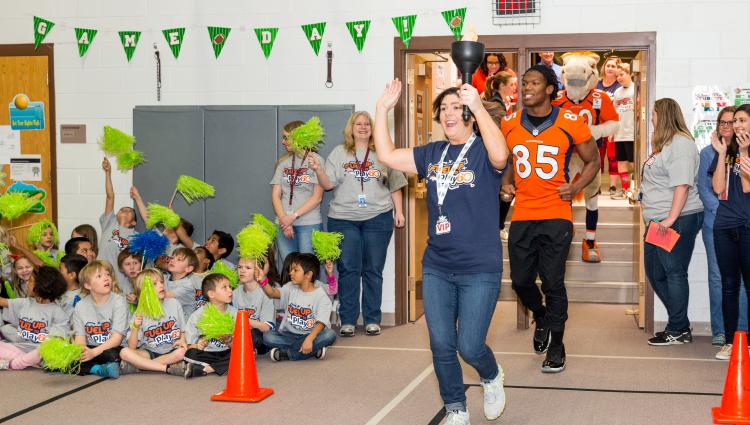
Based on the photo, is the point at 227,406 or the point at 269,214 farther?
the point at 269,214

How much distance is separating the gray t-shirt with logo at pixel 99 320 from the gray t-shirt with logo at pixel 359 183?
1.93m

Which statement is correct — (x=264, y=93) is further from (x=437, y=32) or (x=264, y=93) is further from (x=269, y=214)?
(x=437, y=32)

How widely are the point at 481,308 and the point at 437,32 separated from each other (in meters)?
3.69

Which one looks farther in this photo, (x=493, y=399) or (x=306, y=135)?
(x=306, y=135)

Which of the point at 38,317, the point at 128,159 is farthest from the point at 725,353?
the point at 128,159

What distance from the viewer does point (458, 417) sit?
14.0 feet

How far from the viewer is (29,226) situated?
807 cm

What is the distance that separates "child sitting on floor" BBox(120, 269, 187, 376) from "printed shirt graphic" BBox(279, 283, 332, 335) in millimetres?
699

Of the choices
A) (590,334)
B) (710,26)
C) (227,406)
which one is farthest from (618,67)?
(227,406)

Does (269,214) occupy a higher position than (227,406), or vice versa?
(269,214)

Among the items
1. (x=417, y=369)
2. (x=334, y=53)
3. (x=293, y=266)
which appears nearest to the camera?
(x=417, y=369)

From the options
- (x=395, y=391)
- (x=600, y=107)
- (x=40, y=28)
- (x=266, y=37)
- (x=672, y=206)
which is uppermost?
(x=40, y=28)

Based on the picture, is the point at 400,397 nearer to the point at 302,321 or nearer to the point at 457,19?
the point at 302,321

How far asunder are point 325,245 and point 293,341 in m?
0.94
